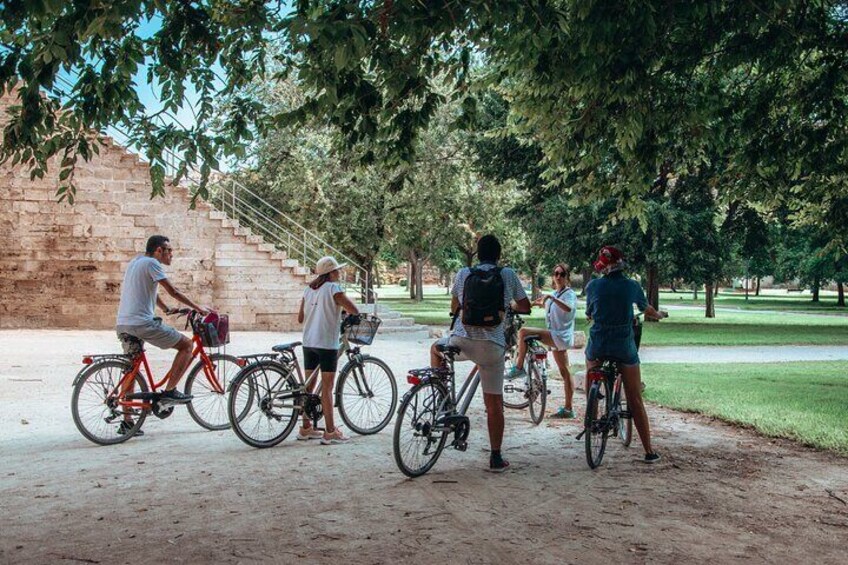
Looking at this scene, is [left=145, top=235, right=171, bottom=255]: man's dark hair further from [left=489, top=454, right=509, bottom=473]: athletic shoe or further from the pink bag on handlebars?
[left=489, top=454, right=509, bottom=473]: athletic shoe

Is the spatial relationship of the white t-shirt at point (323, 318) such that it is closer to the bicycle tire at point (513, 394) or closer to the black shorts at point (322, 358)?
the black shorts at point (322, 358)

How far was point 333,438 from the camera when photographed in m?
8.12

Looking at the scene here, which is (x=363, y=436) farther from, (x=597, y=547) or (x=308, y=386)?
(x=597, y=547)

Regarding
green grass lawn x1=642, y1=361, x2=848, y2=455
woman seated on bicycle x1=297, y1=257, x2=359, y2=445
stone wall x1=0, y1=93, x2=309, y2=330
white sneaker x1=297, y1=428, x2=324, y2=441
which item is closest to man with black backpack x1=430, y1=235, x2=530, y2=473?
woman seated on bicycle x1=297, y1=257, x2=359, y2=445

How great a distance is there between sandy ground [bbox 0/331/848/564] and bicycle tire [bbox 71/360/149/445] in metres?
0.21

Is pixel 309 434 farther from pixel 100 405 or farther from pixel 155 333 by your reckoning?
pixel 100 405

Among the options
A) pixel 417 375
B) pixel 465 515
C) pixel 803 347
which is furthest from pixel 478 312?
pixel 803 347

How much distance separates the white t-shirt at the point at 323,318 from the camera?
310 inches

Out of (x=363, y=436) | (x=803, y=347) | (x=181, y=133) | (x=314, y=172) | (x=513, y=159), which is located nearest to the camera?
(x=181, y=133)

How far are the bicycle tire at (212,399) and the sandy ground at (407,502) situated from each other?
195 mm

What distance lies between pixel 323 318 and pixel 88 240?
16.5 meters

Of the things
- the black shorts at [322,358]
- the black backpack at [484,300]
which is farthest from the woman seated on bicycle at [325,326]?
the black backpack at [484,300]

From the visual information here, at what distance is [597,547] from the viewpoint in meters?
4.93

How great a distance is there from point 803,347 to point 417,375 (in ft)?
59.5
